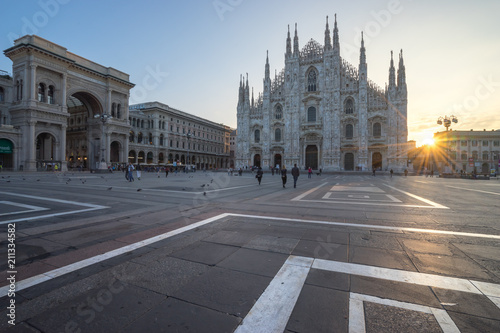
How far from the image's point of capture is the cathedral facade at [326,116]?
40.7 m

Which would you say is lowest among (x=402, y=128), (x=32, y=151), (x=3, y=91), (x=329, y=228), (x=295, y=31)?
(x=329, y=228)

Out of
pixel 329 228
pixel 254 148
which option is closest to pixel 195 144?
pixel 254 148

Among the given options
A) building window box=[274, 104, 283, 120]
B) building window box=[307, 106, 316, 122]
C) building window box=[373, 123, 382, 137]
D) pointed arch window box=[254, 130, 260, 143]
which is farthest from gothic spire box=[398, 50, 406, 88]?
pointed arch window box=[254, 130, 260, 143]

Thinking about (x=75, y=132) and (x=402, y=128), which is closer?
(x=402, y=128)

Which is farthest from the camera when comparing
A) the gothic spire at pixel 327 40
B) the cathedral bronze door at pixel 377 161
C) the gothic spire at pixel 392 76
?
the gothic spire at pixel 327 40

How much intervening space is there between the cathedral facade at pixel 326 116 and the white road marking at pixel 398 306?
42006 millimetres

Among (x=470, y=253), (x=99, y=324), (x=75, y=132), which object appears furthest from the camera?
(x=75, y=132)

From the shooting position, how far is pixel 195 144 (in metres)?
69.8

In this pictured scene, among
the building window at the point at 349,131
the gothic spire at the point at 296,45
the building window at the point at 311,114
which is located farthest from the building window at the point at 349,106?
the gothic spire at the point at 296,45

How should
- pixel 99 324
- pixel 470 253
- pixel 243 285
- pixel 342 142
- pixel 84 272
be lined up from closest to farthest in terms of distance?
1. pixel 99 324
2. pixel 243 285
3. pixel 84 272
4. pixel 470 253
5. pixel 342 142

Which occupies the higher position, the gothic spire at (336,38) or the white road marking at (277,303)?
the gothic spire at (336,38)

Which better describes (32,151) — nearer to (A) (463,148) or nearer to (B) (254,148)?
(B) (254,148)

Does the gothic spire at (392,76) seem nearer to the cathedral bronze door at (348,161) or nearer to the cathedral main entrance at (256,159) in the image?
the cathedral bronze door at (348,161)

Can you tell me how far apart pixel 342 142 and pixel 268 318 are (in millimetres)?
44793
